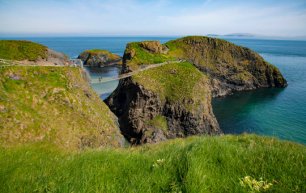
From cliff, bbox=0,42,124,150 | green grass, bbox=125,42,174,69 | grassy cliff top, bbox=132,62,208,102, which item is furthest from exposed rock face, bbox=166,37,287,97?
cliff, bbox=0,42,124,150

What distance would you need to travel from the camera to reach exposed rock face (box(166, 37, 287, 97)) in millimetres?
79312

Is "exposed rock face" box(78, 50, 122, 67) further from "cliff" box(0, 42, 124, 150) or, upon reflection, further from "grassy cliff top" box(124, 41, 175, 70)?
"cliff" box(0, 42, 124, 150)

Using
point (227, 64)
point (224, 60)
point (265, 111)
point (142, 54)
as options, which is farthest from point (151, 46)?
point (227, 64)

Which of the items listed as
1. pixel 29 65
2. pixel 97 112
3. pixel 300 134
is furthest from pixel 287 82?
pixel 29 65

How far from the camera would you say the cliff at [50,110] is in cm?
2038

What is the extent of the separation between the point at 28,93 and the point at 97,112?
28.0 ft

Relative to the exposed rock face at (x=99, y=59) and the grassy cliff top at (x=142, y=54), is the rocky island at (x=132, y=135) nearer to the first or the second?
the grassy cliff top at (x=142, y=54)

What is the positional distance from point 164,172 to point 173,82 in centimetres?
4085

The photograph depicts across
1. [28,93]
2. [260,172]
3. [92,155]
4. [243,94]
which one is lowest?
[243,94]

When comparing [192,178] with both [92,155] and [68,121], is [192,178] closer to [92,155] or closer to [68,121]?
[92,155]

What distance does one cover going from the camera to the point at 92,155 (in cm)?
570

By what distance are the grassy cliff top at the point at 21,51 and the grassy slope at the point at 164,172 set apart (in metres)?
28.7

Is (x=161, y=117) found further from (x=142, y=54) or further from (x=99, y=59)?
(x=99, y=59)

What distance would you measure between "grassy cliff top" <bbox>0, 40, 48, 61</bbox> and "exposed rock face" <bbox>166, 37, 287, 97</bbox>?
166 ft
